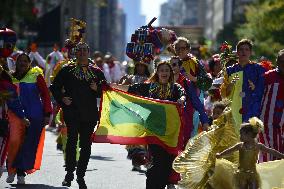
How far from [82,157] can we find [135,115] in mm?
936

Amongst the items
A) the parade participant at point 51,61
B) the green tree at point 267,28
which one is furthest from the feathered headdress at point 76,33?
the green tree at point 267,28

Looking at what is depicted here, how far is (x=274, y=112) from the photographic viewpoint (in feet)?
42.1

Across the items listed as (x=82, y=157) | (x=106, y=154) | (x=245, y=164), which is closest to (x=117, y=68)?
(x=106, y=154)

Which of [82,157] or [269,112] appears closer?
[269,112]

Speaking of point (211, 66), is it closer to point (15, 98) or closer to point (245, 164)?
point (15, 98)

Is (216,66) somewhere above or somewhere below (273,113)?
above

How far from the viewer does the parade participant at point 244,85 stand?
13039 mm

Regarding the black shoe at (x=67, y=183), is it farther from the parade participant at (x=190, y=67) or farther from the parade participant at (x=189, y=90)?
the parade participant at (x=190, y=67)

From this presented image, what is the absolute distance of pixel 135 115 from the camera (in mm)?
13219

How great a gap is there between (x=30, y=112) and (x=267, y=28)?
4040 centimetres

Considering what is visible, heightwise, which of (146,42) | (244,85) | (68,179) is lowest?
(68,179)

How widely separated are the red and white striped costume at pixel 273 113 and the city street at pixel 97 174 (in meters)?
2.28

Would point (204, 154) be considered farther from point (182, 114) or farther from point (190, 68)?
point (190, 68)

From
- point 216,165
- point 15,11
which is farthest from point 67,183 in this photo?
point 15,11
